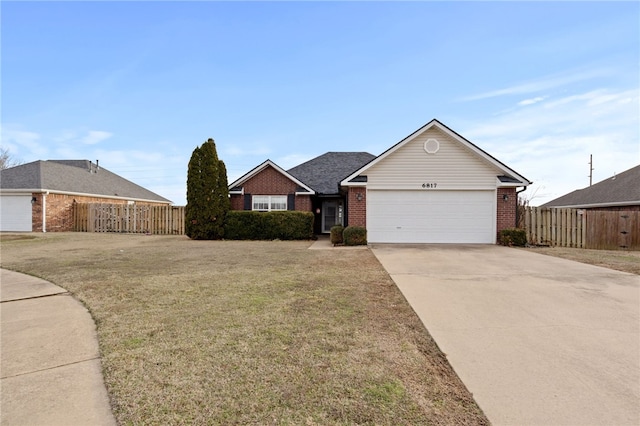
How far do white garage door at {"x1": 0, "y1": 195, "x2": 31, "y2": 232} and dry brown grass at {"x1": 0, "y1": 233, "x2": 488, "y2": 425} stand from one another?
20.1 metres

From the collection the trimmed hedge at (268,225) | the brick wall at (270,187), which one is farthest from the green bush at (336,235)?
the brick wall at (270,187)

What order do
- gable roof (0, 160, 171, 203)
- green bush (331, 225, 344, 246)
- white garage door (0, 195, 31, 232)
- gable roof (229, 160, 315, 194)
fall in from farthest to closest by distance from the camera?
1. gable roof (0, 160, 171, 203)
2. white garage door (0, 195, 31, 232)
3. gable roof (229, 160, 315, 194)
4. green bush (331, 225, 344, 246)

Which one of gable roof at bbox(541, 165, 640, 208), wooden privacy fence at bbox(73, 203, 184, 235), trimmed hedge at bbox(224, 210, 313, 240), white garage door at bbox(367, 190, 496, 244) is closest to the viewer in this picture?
white garage door at bbox(367, 190, 496, 244)

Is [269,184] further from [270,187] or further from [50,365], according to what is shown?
[50,365]

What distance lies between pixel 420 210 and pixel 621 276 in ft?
24.0

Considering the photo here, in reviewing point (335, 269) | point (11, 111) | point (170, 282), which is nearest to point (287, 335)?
point (170, 282)

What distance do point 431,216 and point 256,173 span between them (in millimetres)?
10139

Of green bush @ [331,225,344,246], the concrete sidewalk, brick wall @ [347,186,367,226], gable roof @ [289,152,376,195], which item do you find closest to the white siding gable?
brick wall @ [347,186,367,226]

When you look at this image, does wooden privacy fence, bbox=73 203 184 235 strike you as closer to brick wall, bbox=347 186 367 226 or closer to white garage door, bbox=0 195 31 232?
white garage door, bbox=0 195 31 232

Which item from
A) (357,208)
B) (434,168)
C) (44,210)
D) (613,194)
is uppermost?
(434,168)

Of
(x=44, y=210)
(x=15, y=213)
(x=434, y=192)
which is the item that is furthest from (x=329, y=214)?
(x=15, y=213)

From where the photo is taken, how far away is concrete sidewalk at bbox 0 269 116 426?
224 centimetres

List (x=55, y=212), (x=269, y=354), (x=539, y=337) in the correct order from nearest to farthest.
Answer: (x=269, y=354) < (x=539, y=337) < (x=55, y=212)

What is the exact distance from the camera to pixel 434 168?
13.8 metres
